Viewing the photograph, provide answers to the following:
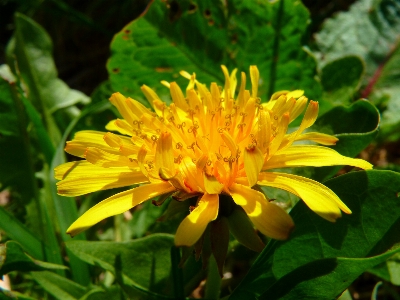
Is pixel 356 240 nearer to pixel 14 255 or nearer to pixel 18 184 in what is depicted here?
pixel 14 255

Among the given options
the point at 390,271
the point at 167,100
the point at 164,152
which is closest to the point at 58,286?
the point at 164,152

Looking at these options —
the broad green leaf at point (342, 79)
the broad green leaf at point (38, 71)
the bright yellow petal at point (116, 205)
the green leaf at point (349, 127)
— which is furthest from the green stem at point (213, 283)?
the broad green leaf at point (38, 71)

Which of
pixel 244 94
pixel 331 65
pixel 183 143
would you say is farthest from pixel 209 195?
pixel 331 65

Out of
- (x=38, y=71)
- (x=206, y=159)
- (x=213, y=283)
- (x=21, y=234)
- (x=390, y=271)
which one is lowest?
(x=390, y=271)

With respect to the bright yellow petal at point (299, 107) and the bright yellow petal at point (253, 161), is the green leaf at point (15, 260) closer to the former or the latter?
the bright yellow petal at point (253, 161)

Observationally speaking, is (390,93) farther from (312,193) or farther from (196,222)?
(196,222)

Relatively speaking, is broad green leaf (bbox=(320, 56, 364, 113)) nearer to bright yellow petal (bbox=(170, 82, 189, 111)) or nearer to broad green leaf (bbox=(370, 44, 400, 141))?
broad green leaf (bbox=(370, 44, 400, 141))
